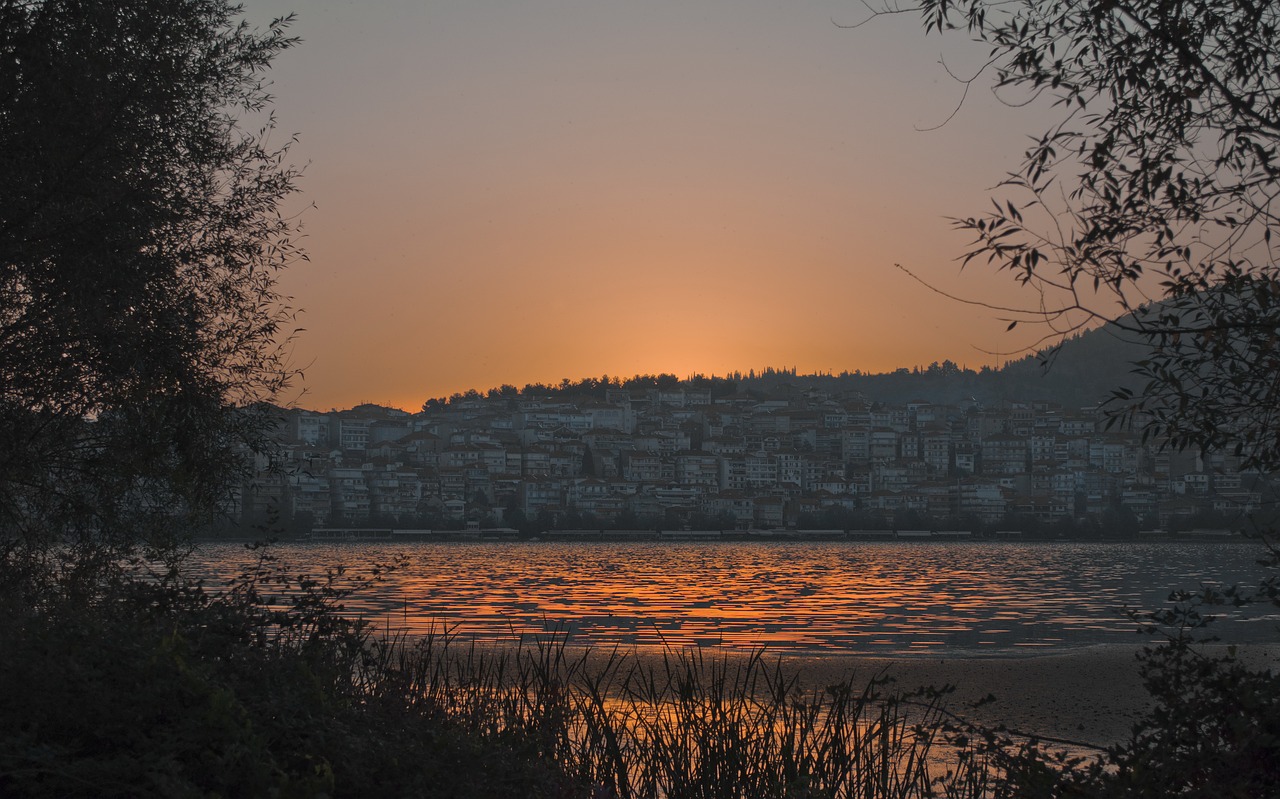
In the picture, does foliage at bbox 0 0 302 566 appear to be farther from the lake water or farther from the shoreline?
the shoreline

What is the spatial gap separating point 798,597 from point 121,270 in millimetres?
29335

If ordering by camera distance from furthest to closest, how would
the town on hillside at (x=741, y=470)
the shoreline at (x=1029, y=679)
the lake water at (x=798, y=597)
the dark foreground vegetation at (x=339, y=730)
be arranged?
1. the town on hillside at (x=741, y=470)
2. the lake water at (x=798, y=597)
3. the shoreline at (x=1029, y=679)
4. the dark foreground vegetation at (x=339, y=730)

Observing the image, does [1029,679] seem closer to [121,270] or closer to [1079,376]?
[121,270]

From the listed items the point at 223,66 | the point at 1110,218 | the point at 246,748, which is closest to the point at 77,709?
the point at 246,748

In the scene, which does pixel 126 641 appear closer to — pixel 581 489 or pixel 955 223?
pixel 955 223

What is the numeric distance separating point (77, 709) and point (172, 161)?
6.94 m

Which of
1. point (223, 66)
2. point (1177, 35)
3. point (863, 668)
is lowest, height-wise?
point (863, 668)

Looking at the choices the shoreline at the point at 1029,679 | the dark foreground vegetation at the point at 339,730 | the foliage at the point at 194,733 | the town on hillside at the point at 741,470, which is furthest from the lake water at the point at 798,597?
the town on hillside at the point at 741,470

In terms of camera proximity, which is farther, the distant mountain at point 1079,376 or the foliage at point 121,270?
the distant mountain at point 1079,376

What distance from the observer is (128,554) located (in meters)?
10.5

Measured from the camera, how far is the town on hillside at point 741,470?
109125 millimetres

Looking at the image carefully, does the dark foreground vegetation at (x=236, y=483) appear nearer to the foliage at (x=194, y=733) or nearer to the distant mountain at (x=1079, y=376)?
the foliage at (x=194, y=733)

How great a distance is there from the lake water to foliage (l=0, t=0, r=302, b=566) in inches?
58.4

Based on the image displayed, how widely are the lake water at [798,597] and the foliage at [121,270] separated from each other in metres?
1.48
